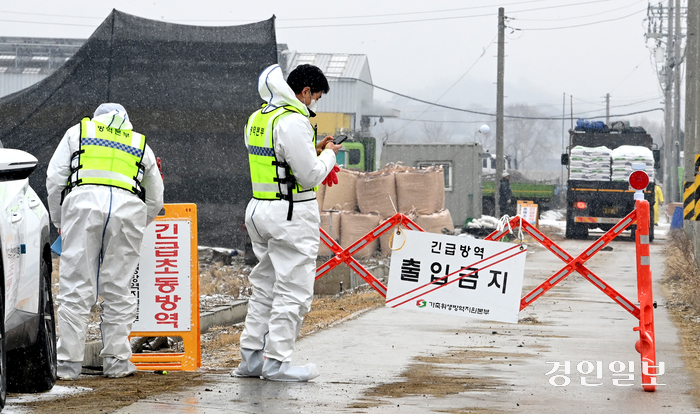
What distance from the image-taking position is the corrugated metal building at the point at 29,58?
55719 millimetres

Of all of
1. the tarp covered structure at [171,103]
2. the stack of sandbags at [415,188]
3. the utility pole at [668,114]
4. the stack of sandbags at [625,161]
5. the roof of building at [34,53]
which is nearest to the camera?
the tarp covered structure at [171,103]

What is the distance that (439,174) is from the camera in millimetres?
21141

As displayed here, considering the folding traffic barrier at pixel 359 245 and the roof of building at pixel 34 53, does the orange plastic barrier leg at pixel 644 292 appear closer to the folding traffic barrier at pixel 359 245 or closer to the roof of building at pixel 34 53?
the folding traffic barrier at pixel 359 245

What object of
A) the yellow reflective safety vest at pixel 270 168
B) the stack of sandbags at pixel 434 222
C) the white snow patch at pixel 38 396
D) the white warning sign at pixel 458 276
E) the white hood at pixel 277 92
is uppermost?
the white hood at pixel 277 92

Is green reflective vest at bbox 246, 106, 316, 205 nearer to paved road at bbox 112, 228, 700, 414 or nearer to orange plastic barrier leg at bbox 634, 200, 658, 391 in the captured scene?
paved road at bbox 112, 228, 700, 414

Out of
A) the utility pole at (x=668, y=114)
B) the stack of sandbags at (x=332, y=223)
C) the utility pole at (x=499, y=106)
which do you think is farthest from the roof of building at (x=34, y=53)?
the stack of sandbags at (x=332, y=223)

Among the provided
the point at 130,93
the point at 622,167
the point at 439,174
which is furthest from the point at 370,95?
the point at 130,93

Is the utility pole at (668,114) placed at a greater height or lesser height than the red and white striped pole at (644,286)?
greater

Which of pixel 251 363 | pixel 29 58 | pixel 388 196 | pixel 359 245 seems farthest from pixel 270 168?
pixel 29 58

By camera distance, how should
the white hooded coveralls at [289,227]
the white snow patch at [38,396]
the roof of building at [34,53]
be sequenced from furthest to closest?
the roof of building at [34,53] → the white hooded coveralls at [289,227] → the white snow patch at [38,396]

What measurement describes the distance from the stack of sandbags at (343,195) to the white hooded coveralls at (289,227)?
14.4m

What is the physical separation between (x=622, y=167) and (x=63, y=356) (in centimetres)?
2338

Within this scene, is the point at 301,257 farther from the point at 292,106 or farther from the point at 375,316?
the point at 375,316

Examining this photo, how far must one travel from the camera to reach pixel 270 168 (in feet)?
19.9
